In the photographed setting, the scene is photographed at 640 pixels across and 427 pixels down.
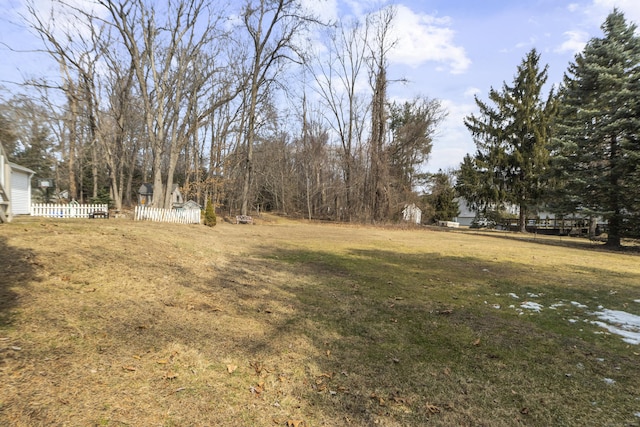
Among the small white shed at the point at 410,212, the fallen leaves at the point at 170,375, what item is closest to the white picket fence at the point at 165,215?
the fallen leaves at the point at 170,375

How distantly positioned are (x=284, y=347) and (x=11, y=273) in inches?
148

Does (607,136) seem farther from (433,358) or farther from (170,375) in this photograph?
(170,375)

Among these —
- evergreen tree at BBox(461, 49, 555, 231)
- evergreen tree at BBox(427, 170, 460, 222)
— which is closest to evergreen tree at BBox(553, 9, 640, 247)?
evergreen tree at BBox(461, 49, 555, 231)

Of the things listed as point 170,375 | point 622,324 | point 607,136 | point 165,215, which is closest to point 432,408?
point 170,375

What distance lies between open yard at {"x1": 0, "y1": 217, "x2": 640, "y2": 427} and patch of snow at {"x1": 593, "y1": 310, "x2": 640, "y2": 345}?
0.04 m

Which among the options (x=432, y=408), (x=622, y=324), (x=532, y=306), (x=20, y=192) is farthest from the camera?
(x=20, y=192)

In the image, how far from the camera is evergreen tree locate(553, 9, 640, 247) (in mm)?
15883

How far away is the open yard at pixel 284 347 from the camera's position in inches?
100.0

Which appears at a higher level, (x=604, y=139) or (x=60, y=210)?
(x=604, y=139)

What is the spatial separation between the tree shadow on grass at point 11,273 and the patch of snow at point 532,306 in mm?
6925

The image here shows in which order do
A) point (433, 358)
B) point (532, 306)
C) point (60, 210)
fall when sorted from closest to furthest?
point (433, 358)
point (532, 306)
point (60, 210)

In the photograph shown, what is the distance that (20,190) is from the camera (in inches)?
736

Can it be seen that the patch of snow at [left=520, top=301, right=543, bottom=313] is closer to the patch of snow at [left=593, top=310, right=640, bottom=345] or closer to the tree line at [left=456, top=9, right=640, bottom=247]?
the patch of snow at [left=593, top=310, right=640, bottom=345]

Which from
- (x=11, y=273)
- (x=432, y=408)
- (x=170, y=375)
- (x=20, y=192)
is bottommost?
(x=432, y=408)
